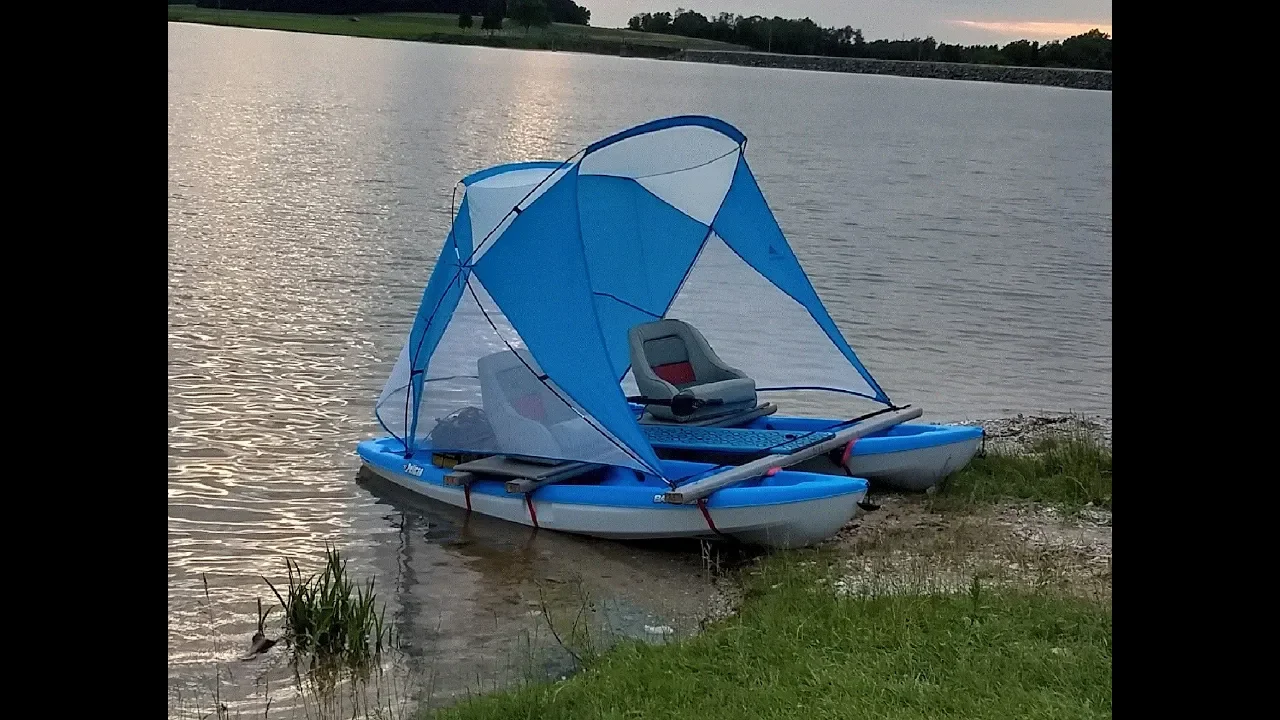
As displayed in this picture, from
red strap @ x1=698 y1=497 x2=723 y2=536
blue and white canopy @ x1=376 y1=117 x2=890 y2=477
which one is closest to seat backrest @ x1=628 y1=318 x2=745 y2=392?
blue and white canopy @ x1=376 y1=117 x2=890 y2=477

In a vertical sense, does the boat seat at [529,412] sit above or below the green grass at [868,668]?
above

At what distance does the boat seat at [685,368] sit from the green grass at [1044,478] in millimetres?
1744

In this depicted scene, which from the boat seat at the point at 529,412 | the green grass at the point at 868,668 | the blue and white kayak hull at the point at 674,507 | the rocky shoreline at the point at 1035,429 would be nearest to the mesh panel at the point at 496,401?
the boat seat at the point at 529,412

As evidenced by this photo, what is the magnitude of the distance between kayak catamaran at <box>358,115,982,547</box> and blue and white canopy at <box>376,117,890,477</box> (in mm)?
17

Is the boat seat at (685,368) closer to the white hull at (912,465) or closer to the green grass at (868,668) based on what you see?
the white hull at (912,465)

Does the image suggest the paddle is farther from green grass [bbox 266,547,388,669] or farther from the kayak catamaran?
green grass [bbox 266,547,388,669]

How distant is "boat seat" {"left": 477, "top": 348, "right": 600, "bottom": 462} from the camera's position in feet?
28.9

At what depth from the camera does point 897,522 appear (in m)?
8.62

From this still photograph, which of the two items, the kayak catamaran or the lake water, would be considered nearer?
the lake water

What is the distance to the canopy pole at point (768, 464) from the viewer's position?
7.94 m

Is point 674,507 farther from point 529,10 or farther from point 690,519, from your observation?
point 529,10
